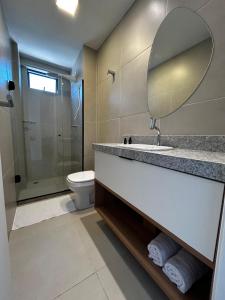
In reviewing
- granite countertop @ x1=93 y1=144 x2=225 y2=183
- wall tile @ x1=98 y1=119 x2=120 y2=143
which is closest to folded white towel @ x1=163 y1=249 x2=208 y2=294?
granite countertop @ x1=93 y1=144 x2=225 y2=183

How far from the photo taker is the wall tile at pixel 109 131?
1.75 meters

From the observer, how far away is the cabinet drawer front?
18.3 inches

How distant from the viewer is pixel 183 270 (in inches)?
26.1

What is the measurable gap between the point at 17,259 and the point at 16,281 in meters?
0.19

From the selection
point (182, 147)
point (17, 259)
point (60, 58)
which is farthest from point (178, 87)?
point (60, 58)

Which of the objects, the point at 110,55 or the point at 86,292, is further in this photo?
the point at 110,55

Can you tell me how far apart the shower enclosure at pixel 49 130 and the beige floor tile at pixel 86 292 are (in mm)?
1522

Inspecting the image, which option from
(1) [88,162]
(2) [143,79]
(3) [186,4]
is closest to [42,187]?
(1) [88,162]

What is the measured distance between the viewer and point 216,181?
0.44 metres

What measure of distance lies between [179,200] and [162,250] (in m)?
0.42

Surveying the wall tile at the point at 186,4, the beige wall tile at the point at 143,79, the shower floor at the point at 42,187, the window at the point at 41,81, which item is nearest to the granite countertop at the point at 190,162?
the beige wall tile at the point at 143,79

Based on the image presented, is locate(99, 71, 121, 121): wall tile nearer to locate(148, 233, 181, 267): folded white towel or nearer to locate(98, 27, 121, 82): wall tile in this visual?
locate(98, 27, 121, 82): wall tile

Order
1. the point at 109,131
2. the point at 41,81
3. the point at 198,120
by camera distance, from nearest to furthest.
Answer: the point at 198,120 < the point at 109,131 < the point at 41,81

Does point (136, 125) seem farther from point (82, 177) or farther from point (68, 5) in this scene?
point (68, 5)
